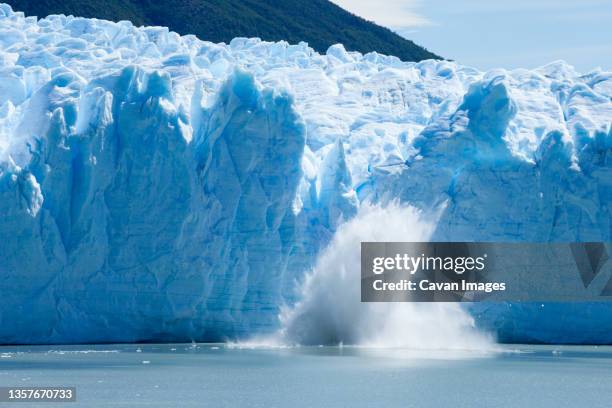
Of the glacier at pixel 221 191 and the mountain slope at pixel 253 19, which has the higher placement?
the mountain slope at pixel 253 19

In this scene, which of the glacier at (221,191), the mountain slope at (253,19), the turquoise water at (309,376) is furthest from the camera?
the mountain slope at (253,19)

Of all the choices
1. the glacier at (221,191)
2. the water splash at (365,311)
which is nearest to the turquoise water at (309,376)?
the water splash at (365,311)

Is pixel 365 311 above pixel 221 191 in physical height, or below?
below

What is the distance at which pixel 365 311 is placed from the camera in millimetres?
24531

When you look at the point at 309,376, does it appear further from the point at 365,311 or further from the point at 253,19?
the point at 253,19

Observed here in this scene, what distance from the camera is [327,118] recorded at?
2708 centimetres

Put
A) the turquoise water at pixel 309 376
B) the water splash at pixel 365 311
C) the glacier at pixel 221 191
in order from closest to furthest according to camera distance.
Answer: the turquoise water at pixel 309 376, the glacier at pixel 221 191, the water splash at pixel 365 311

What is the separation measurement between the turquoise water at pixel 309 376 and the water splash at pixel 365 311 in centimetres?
73

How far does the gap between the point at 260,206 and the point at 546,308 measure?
539 cm

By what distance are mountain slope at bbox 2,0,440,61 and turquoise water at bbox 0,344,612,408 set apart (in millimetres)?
22339

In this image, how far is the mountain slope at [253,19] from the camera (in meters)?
44.1

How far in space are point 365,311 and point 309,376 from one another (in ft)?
18.0

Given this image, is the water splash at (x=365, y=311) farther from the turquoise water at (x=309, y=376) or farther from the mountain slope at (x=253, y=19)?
the mountain slope at (x=253, y=19)

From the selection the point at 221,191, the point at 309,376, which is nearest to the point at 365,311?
the point at 221,191
